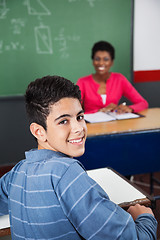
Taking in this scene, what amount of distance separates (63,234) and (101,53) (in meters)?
2.28

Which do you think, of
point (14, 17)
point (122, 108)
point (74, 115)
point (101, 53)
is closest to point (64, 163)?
point (74, 115)

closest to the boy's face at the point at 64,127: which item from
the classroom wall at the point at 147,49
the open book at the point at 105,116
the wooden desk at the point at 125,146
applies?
the wooden desk at the point at 125,146

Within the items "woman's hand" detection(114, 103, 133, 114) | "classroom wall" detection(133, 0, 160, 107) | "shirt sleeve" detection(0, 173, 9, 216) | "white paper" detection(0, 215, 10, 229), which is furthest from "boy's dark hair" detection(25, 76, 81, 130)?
"classroom wall" detection(133, 0, 160, 107)

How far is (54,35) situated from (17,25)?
1.40 feet

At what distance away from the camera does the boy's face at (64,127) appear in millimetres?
782

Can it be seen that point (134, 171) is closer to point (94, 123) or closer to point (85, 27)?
point (94, 123)

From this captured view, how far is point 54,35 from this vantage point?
3.15 meters

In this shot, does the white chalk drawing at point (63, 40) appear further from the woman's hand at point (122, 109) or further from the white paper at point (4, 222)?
the white paper at point (4, 222)

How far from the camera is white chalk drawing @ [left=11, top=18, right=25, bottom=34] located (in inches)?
117

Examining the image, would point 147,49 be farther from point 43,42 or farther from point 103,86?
point 43,42

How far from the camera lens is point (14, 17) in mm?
2973

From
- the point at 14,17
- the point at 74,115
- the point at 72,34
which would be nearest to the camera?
the point at 74,115

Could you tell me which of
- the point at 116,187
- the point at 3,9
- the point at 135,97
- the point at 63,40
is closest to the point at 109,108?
the point at 135,97

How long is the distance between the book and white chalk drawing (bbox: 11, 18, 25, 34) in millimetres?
2261
